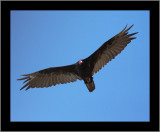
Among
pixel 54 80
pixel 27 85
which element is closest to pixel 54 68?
pixel 54 80

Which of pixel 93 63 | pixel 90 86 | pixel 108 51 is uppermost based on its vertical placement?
pixel 108 51

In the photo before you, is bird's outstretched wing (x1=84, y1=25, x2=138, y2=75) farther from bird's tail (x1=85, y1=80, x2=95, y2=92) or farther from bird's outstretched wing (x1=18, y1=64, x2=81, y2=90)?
bird's outstretched wing (x1=18, y1=64, x2=81, y2=90)

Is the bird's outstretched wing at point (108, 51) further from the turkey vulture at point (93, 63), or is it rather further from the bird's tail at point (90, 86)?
the bird's tail at point (90, 86)

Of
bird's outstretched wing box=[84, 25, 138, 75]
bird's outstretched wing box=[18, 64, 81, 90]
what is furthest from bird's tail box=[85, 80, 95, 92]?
bird's outstretched wing box=[18, 64, 81, 90]

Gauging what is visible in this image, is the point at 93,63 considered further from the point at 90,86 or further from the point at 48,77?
the point at 48,77

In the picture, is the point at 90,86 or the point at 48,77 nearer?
the point at 90,86

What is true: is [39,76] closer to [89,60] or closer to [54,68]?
[54,68]

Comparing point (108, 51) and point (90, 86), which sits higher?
point (108, 51)

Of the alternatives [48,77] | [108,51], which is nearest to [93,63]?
[108,51]
